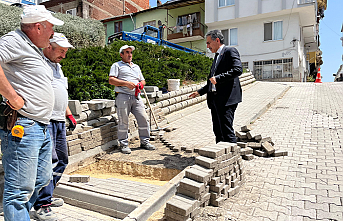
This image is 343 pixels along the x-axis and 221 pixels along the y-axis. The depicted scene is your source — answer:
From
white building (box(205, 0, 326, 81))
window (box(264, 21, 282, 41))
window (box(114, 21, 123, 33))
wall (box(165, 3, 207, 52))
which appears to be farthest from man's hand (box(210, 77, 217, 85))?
window (box(114, 21, 123, 33))

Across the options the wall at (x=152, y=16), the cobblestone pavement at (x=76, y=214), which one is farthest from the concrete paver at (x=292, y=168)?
the wall at (x=152, y=16)

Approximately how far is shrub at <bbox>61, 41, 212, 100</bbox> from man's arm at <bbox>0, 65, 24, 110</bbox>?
401 cm

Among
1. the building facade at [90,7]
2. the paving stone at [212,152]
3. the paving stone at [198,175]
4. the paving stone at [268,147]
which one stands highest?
the building facade at [90,7]

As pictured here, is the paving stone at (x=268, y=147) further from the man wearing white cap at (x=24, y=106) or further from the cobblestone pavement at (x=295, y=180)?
the man wearing white cap at (x=24, y=106)

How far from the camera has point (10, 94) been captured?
6.22ft

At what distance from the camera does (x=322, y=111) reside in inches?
340

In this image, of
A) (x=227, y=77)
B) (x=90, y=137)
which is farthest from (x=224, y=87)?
(x=90, y=137)

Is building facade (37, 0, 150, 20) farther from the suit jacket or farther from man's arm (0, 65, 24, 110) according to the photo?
man's arm (0, 65, 24, 110)

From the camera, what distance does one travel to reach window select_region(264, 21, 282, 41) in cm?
2041

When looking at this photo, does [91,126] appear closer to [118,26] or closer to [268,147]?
[268,147]

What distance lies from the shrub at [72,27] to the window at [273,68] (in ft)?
40.0

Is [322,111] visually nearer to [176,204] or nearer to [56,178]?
[176,204]

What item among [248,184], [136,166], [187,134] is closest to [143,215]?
[248,184]

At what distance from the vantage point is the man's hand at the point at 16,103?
1.93m
